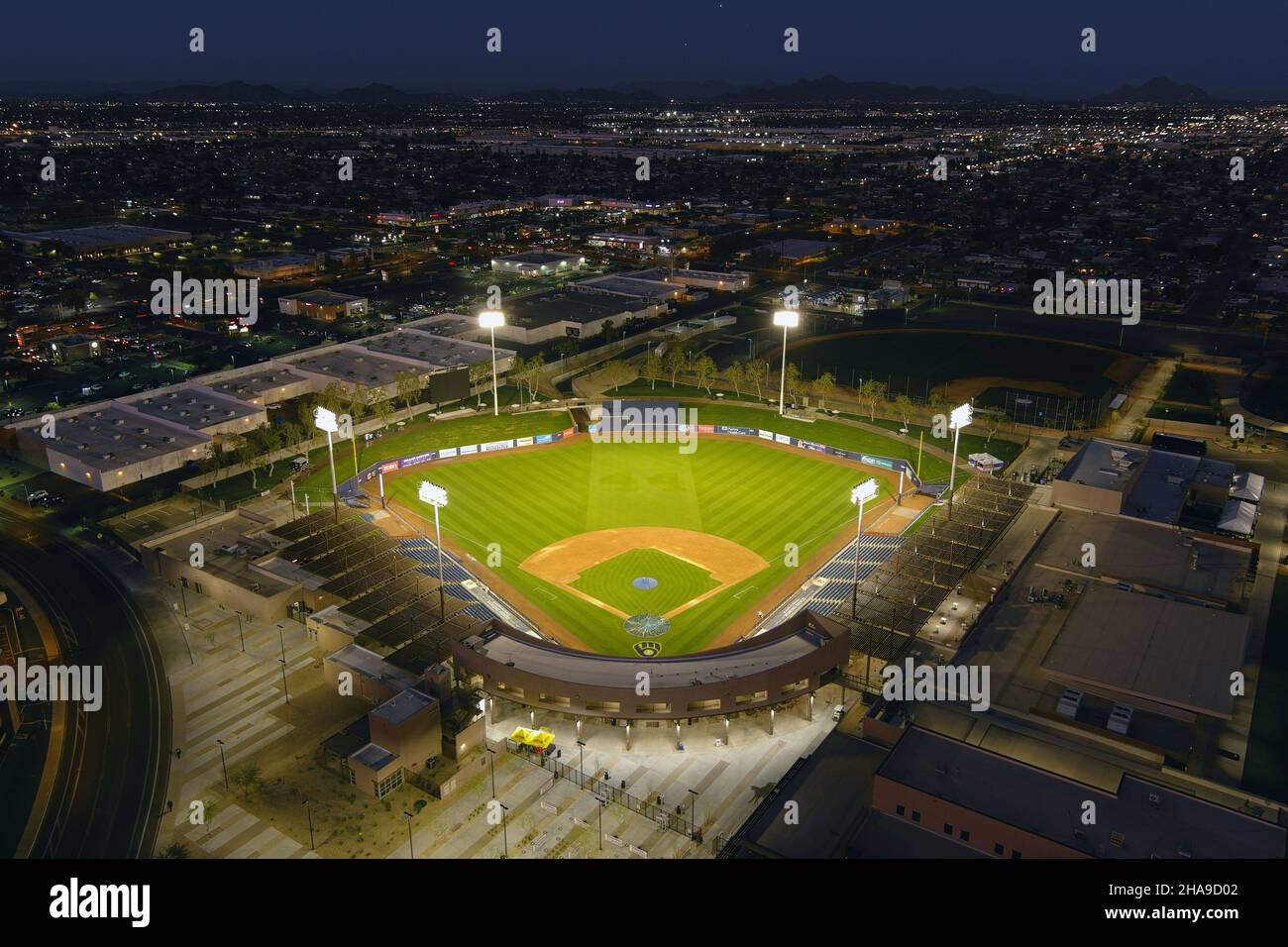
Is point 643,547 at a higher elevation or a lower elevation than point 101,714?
higher

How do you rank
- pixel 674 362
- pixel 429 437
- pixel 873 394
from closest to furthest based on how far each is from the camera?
pixel 429 437, pixel 873 394, pixel 674 362

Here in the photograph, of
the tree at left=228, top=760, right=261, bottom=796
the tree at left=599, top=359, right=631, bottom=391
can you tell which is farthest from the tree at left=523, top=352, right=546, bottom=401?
the tree at left=228, top=760, right=261, bottom=796

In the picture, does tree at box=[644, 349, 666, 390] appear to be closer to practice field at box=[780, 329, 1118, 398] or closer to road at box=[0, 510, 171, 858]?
practice field at box=[780, 329, 1118, 398]

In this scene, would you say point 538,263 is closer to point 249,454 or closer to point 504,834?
point 249,454

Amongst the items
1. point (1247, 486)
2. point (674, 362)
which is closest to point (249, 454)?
point (674, 362)
